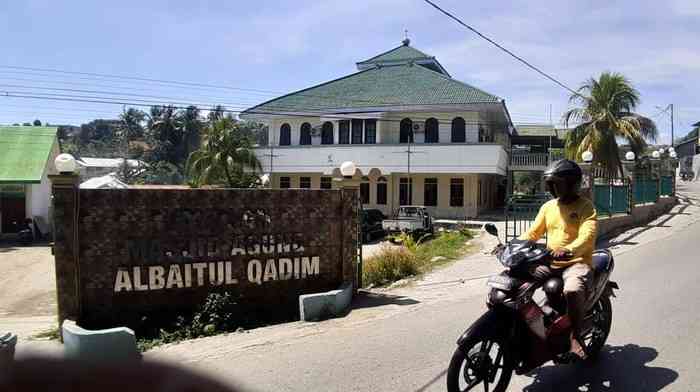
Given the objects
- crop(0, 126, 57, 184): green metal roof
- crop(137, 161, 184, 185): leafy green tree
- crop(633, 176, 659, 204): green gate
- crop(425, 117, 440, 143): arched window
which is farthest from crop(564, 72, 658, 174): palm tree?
crop(137, 161, 184, 185): leafy green tree

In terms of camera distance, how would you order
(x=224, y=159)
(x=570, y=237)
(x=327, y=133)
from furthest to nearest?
(x=327, y=133), (x=224, y=159), (x=570, y=237)

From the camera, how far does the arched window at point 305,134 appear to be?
32.6 m

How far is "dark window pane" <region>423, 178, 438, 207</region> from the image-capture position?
29922 mm

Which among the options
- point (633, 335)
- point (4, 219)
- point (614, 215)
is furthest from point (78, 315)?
point (4, 219)

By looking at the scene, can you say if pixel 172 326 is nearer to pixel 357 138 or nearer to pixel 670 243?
pixel 670 243

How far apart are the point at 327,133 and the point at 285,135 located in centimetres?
299

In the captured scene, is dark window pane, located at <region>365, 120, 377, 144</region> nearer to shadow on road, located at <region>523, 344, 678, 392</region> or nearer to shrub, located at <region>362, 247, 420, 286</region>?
shrub, located at <region>362, 247, 420, 286</region>

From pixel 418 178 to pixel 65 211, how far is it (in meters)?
24.1

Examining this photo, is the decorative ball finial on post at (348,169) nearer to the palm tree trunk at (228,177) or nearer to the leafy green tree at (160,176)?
the palm tree trunk at (228,177)

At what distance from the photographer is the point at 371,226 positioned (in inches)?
853

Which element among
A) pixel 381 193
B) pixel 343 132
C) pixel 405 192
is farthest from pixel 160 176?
pixel 405 192

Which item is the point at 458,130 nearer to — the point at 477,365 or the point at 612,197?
the point at 612,197

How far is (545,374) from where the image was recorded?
4.84 meters

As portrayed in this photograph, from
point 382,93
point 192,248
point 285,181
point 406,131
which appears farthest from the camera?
point 285,181
